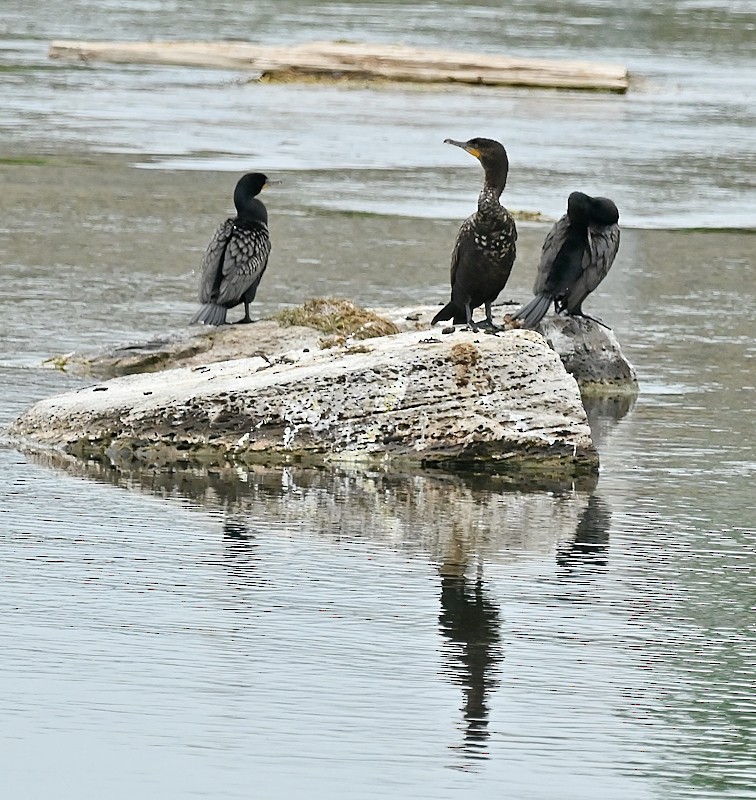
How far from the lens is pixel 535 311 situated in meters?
10.6

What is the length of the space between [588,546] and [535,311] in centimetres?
356

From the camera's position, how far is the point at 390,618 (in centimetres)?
614

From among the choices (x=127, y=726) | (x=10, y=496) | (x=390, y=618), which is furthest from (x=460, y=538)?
(x=127, y=726)

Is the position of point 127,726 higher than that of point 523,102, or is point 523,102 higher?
point 523,102

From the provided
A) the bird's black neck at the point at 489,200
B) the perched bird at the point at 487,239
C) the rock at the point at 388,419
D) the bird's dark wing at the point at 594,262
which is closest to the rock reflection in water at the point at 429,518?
the rock at the point at 388,419

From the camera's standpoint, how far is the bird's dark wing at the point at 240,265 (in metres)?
11.1

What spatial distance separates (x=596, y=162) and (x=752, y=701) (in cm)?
1497

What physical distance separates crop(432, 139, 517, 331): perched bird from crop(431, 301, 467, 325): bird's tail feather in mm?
231

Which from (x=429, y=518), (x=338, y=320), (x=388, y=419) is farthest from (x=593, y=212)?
(x=429, y=518)

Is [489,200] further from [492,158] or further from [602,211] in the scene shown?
[602,211]

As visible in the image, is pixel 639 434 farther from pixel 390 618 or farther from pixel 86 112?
pixel 86 112

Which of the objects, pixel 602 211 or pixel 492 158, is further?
pixel 602 211

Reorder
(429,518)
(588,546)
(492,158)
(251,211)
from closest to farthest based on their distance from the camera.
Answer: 1. (588,546)
2. (429,518)
3. (492,158)
4. (251,211)

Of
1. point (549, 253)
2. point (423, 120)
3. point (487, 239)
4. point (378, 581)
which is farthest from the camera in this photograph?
point (423, 120)
